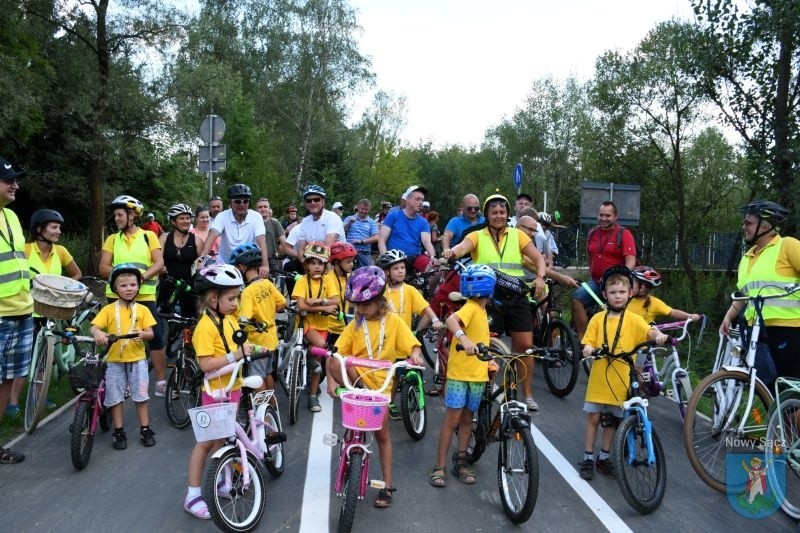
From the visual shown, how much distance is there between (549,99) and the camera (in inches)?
2217

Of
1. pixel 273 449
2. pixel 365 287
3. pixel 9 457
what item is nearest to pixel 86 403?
pixel 9 457

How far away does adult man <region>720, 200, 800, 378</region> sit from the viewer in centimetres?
579

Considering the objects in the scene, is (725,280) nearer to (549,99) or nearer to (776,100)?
(776,100)

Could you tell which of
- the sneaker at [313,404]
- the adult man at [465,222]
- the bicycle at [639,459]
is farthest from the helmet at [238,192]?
the bicycle at [639,459]

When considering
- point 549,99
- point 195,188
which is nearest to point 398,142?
point 549,99

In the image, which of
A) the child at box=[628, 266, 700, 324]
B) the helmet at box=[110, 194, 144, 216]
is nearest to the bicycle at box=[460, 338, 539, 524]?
the child at box=[628, 266, 700, 324]

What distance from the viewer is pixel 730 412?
18.3 feet

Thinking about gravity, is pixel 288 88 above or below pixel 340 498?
above

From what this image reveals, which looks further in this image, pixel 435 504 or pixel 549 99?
pixel 549 99

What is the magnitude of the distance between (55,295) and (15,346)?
575 mm

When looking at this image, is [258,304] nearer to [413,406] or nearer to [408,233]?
[413,406]

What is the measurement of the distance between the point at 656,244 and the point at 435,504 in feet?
48.8

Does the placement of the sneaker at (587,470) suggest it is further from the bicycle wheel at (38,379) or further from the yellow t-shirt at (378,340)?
the bicycle wheel at (38,379)

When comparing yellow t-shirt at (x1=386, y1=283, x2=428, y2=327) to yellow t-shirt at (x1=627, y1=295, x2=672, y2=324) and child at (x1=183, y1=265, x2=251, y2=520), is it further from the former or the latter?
yellow t-shirt at (x1=627, y1=295, x2=672, y2=324)
